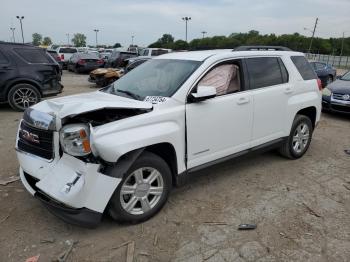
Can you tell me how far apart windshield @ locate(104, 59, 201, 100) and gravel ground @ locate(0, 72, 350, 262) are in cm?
111

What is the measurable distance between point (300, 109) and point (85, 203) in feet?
12.0

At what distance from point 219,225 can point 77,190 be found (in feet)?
4.93

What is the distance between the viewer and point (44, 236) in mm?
3289

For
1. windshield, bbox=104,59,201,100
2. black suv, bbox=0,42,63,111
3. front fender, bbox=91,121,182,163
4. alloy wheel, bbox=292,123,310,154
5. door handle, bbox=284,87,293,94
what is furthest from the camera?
black suv, bbox=0,42,63,111

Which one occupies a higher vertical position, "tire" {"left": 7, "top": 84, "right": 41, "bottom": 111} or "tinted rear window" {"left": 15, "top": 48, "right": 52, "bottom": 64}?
"tinted rear window" {"left": 15, "top": 48, "right": 52, "bottom": 64}

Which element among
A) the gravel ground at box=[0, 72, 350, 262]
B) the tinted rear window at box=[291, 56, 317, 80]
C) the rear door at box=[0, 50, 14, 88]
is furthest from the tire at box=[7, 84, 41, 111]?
the tinted rear window at box=[291, 56, 317, 80]

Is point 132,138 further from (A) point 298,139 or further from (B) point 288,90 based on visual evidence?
(A) point 298,139

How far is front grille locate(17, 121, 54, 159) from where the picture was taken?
129 inches

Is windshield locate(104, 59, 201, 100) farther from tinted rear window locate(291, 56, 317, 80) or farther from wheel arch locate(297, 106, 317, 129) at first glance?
wheel arch locate(297, 106, 317, 129)

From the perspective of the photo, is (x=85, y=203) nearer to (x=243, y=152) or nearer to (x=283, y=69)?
(x=243, y=152)

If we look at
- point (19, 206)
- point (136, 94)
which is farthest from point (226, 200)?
point (19, 206)

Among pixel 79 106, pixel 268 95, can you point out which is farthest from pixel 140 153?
pixel 268 95

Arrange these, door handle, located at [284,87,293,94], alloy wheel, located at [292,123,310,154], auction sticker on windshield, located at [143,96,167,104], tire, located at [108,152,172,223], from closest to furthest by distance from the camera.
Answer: tire, located at [108,152,172,223] → auction sticker on windshield, located at [143,96,167,104] → door handle, located at [284,87,293,94] → alloy wheel, located at [292,123,310,154]

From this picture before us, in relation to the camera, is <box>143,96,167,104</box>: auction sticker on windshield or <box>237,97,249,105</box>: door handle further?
<box>237,97,249,105</box>: door handle
